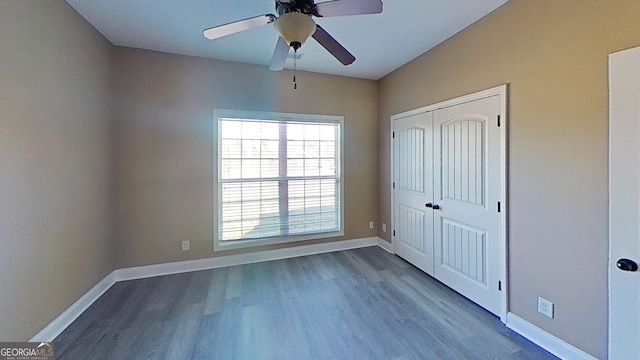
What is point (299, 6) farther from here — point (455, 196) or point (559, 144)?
point (455, 196)

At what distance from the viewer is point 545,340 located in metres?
2.04

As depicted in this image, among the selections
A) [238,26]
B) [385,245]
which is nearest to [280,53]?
[238,26]

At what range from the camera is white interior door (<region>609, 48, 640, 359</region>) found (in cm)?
142

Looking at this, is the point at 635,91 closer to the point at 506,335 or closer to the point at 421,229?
the point at 506,335

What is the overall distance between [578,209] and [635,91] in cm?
80

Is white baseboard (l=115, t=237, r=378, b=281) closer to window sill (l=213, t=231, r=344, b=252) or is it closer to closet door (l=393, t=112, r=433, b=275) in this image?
window sill (l=213, t=231, r=344, b=252)

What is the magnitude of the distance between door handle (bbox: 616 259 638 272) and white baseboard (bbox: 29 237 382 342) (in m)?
3.11

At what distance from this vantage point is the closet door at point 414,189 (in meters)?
3.38

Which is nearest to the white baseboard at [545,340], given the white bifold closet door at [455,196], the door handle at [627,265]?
the white bifold closet door at [455,196]

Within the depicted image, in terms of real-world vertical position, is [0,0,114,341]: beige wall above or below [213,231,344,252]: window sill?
above

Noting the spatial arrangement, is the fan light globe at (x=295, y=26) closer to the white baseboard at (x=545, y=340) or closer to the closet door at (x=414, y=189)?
the closet door at (x=414, y=189)

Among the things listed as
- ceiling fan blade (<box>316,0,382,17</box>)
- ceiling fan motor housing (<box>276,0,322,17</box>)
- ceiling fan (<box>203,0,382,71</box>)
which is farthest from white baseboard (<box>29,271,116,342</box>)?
ceiling fan blade (<box>316,0,382,17</box>)

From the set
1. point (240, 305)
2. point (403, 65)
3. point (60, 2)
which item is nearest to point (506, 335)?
point (240, 305)

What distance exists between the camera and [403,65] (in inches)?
149
